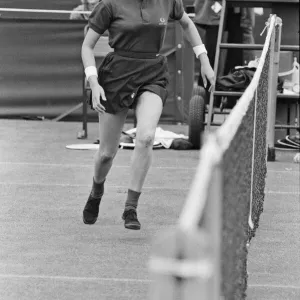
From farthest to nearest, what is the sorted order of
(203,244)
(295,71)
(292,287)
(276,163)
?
(295,71) → (276,163) → (292,287) → (203,244)

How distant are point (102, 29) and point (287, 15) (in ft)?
21.1

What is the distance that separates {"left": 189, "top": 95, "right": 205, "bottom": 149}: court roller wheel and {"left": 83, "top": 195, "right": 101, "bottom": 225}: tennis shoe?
15.7 ft

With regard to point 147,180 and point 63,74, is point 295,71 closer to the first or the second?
point 147,180

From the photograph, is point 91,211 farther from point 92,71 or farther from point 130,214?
point 92,71

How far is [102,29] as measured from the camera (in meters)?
6.50

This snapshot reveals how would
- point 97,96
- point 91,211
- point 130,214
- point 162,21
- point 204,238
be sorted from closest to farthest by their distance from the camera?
point 204,238, point 97,96, point 162,21, point 130,214, point 91,211

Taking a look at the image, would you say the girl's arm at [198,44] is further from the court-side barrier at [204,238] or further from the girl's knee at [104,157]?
the court-side barrier at [204,238]

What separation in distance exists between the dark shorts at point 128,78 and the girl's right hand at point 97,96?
222mm

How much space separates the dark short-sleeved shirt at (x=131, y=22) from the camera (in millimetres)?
6453

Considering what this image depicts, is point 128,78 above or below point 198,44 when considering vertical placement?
below

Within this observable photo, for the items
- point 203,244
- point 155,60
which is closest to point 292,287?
point 155,60

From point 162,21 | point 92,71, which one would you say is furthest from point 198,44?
point 92,71

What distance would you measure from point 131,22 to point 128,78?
39 cm

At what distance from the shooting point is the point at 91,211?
6984mm
